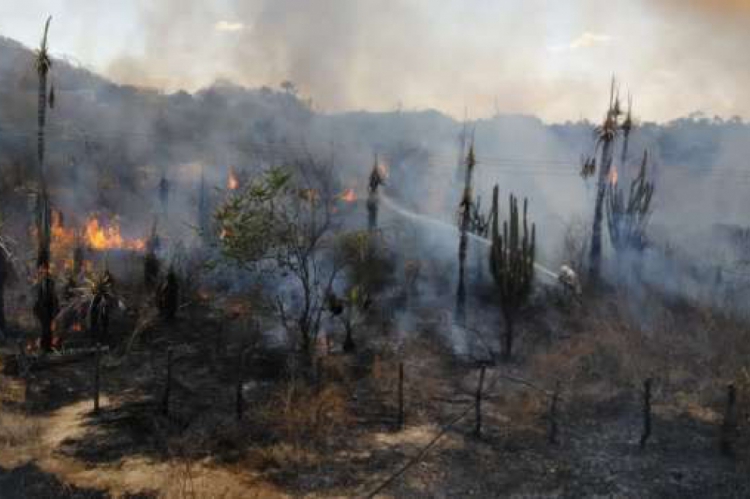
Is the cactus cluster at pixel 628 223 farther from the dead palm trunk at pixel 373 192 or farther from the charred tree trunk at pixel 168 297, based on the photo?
the charred tree trunk at pixel 168 297

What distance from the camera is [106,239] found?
2805 cm

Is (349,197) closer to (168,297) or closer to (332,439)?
(168,297)

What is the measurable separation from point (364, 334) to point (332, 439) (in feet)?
23.4

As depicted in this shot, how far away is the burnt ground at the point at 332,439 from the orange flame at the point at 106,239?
1082 cm

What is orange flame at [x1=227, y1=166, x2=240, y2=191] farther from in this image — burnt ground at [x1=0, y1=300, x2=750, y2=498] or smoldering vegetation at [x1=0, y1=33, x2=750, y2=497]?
burnt ground at [x1=0, y1=300, x2=750, y2=498]

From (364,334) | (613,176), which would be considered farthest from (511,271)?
(613,176)

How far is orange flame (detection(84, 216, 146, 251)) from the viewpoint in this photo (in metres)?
26.5

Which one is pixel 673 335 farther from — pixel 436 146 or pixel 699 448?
pixel 436 146

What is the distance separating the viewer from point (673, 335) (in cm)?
1859

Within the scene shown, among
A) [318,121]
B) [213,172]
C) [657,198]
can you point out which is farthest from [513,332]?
[318,121]

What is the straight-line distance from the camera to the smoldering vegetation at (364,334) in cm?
1150

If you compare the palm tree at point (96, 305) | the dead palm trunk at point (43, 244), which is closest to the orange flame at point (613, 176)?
the palm tree at point (96, 305)

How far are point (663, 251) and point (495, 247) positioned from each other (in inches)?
515

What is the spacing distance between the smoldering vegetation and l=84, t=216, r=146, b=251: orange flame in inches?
7.8
